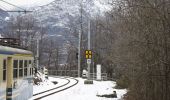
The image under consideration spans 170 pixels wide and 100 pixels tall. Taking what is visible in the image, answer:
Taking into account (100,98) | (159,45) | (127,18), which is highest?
(127,18)

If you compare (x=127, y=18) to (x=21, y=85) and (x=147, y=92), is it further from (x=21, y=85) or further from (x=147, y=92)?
(x=21, y=85)

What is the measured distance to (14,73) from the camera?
1368cm

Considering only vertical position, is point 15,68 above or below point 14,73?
above

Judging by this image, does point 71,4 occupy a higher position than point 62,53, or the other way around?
point 71,4

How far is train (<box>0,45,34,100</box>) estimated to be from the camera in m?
12.3

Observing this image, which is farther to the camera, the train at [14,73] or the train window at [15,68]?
the train window at [15,68]

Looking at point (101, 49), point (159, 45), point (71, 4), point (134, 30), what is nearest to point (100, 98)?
point (134, 30)

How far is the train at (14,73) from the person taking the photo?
40.4 ft

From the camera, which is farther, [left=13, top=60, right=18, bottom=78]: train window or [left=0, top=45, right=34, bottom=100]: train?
[left=13, top=60, right=18, bottom=78]: train window

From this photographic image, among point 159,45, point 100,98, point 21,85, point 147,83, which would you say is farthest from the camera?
point 100,98

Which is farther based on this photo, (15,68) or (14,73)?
(15,68)

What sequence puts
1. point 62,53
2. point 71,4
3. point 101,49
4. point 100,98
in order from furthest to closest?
point 71,4 → point 62,53 → point 101,49 → point 100,98

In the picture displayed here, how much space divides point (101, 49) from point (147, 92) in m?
48.9

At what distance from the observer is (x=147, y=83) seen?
13227mm
